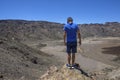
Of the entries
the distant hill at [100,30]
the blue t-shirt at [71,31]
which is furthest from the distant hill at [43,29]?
the blue t-shirt at [71,31]

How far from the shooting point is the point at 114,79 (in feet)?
59.6

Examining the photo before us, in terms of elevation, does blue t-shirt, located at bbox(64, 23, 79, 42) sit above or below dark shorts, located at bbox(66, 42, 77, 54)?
above

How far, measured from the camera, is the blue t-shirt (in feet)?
35.6

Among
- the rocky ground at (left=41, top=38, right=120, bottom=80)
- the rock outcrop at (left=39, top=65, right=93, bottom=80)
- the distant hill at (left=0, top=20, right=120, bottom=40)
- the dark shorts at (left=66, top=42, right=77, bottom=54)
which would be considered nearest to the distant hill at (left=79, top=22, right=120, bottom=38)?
the distant hill at (left=0, top=20, right=120, bottom=40)

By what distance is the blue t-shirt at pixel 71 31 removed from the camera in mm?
10852

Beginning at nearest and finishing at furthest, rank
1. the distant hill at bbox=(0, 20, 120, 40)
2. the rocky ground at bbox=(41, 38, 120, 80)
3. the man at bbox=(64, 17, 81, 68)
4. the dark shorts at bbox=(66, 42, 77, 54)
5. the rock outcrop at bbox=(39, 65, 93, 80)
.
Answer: the man at bbox=(64, 17, 81, 68)
the rock outcrop at bbox=(39, 65, 93, 80)
the dark shorts at bbox=(66, 42, 77, 54)
the rocky ground at bbox=(41, 38, 120, 80)
the distant hill at bbox=(0, 20, 120, 40)

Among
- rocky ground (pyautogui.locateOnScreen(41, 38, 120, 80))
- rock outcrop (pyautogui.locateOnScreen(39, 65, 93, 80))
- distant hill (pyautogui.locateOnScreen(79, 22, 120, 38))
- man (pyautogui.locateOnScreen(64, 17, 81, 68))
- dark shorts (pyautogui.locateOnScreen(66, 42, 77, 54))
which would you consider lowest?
distant hill (pyautogui.locateOnScreen(79, 22, 120, 38))

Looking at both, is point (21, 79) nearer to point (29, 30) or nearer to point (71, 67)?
point (71, 67)

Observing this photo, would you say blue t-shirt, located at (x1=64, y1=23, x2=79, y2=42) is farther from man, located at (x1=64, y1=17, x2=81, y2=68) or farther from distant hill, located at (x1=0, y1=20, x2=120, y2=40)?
distant hill, located at (x1=0, y1=20, x2=120, y2=40)

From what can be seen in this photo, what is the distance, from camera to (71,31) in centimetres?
1089

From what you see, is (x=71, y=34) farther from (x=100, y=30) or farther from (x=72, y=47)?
(x=100, y=30)

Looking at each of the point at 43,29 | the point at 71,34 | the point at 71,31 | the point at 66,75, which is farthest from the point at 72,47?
the point at 43,29

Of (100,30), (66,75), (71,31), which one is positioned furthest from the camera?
(100,30)

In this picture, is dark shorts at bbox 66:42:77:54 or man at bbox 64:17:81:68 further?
dark shorts at bbox 66:42:77:54
